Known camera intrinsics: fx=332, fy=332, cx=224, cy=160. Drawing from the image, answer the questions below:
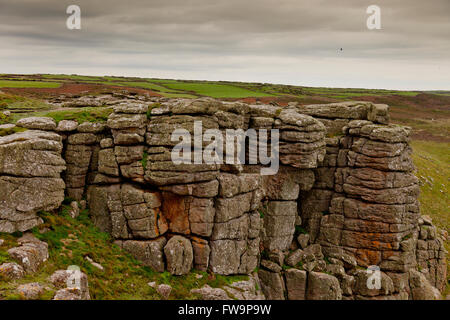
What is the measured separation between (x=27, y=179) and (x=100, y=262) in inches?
378

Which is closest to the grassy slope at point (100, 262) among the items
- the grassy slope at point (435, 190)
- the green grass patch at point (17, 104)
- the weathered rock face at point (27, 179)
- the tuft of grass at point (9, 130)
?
the weathered rock face at point (27, 179)

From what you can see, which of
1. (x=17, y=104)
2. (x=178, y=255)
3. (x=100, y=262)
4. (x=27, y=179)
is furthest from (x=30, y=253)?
(x=17, y=104)

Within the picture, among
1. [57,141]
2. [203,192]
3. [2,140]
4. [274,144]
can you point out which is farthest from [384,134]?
[2,140]

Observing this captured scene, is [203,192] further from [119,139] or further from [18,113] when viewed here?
[18,113]

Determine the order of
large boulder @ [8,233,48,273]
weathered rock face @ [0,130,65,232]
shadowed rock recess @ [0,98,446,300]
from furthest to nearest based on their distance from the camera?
shadowed rock recess @ [0,98,446,300] < weathered rock face @ [0,130,65,232] < large boulder @ [8,233,48,273]

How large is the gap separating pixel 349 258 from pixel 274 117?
2008 cm

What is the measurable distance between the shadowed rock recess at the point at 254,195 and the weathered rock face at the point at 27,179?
0.09m

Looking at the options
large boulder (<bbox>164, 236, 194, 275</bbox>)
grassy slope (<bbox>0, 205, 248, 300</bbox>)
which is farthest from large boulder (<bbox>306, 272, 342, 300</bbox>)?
→ large boulder (<bbox>164, 236, 194, 275</bbox>)

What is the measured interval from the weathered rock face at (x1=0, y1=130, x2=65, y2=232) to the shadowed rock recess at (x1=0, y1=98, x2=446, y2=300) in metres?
0.09

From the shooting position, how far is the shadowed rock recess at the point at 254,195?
110ft

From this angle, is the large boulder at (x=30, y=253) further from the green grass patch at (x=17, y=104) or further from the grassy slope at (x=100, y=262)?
the green grass patch at (x=17, y=104)

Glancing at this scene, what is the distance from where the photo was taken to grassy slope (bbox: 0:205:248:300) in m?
26.3

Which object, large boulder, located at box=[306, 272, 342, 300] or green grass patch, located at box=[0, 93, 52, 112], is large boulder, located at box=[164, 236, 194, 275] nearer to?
large boulder, located at box=[306, 272, 342, 300]

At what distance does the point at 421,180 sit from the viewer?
75188 mm
